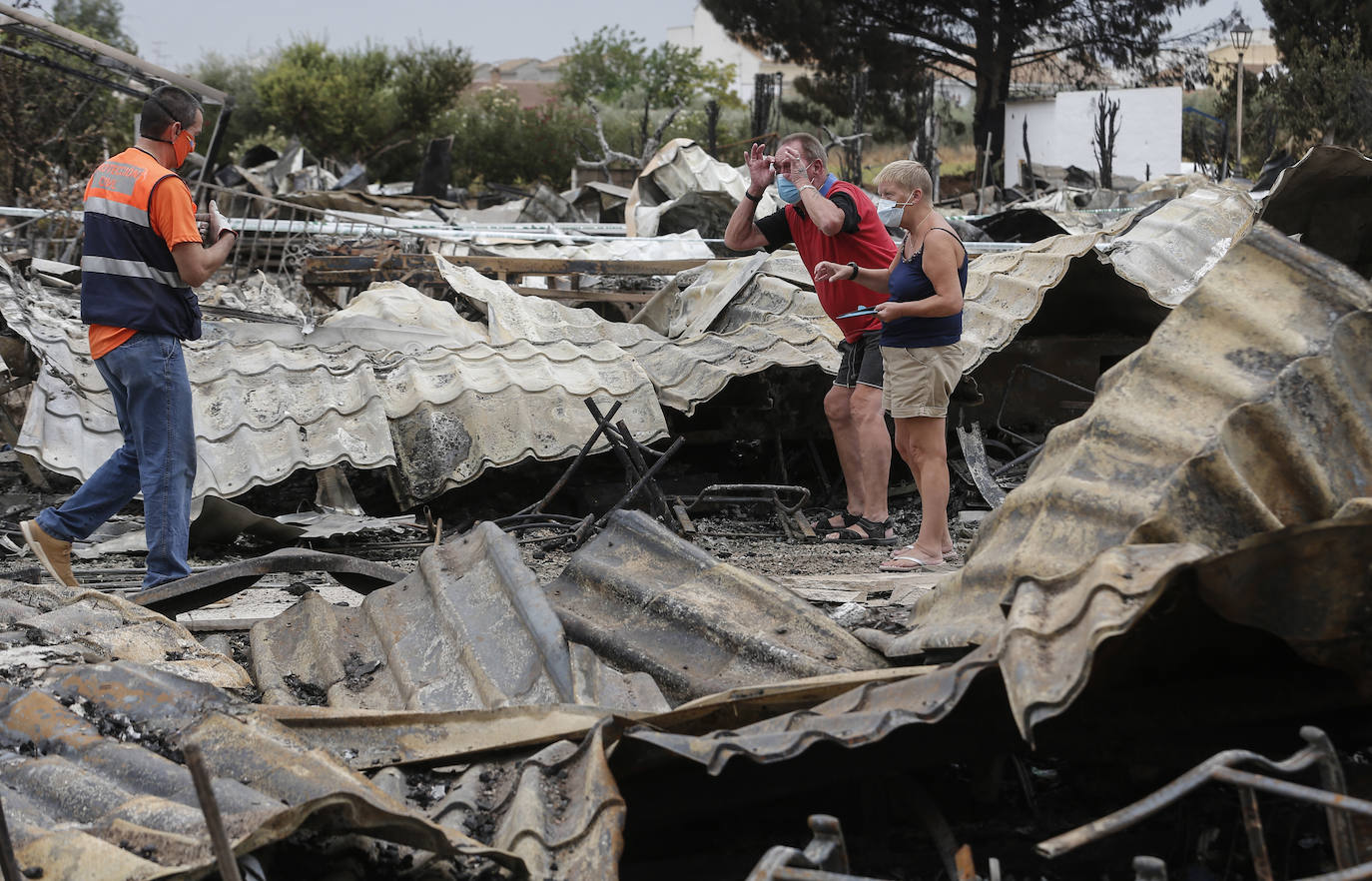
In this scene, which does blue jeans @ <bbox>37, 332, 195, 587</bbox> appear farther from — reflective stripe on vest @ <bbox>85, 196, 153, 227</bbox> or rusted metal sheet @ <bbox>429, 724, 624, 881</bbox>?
rusted metal sheet @ <bbox>429, 724, 624, 881</bbox>

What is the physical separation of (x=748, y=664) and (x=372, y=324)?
5010mm

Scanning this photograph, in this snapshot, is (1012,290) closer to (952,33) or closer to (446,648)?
(446,648)

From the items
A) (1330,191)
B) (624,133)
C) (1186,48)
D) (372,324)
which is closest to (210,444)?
(372,324)

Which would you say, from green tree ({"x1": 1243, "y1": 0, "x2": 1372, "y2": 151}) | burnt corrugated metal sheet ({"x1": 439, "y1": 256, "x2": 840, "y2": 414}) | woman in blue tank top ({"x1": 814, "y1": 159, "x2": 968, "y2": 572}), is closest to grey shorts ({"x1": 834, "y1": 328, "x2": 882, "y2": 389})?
woman in blue tank top ({"x1": 814, "y1": 159, "x2": 968, "y2": 572})

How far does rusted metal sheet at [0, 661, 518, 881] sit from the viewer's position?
6.23 ft

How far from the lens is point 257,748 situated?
234 cm

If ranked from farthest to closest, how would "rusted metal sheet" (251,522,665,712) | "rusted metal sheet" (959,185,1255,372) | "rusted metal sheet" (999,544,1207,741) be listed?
Result: "rusted metal sheet" (959,185,1255,372) < "rusted metal sheet" (251,522,665,712) < "rusted metal sheet" (999,544,1207,741)

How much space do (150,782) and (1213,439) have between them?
2183mm

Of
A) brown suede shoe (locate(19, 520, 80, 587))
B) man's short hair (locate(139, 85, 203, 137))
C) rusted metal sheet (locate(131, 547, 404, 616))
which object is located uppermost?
man's short hair (locate(139, 85, 203, 137))

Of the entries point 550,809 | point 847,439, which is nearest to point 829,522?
point 847,439

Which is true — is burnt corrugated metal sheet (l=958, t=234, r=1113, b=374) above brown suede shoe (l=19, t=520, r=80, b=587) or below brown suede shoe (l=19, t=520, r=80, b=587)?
above

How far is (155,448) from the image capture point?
4812mm

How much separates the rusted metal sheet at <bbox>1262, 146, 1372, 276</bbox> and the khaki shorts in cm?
141

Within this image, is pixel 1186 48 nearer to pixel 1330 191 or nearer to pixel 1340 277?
pixel 1330 191
